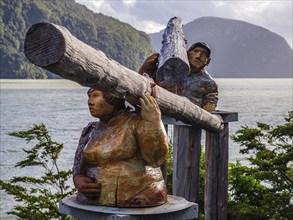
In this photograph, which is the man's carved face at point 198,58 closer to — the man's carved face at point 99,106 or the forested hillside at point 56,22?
the man's carved face at point 99,106

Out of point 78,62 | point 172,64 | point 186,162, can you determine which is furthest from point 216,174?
point 78,62

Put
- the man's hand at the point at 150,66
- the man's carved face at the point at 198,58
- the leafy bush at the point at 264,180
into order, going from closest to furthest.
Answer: the man's hand at the point at 150,66 < the man's carved face at the point at 198,58 < the leafy bush at the point at 264,180

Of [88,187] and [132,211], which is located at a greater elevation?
[88,187]

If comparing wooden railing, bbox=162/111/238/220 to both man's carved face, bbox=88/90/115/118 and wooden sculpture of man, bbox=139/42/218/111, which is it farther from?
man's carved face, bbox=88/90/115/118

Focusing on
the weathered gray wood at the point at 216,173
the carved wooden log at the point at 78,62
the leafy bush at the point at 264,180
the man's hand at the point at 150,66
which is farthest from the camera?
the leafy bush at the point at 264,180

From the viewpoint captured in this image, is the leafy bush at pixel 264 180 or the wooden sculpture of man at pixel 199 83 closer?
the wooden sculpture of man at pixel 199 83

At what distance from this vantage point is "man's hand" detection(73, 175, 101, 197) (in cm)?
323

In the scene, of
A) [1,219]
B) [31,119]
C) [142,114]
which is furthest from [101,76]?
[31,119]

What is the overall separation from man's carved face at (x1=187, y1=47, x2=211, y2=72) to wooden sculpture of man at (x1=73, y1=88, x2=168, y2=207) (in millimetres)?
2224

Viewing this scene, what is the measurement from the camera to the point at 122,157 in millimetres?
3223

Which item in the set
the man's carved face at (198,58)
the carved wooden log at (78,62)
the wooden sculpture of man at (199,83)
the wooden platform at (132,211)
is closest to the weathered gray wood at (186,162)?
the wooden sculpture of man at (199,83)

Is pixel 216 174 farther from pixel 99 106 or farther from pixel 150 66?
pixel 99 106

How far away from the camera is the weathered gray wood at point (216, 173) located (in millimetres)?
5857

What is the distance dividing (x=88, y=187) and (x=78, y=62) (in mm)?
938
